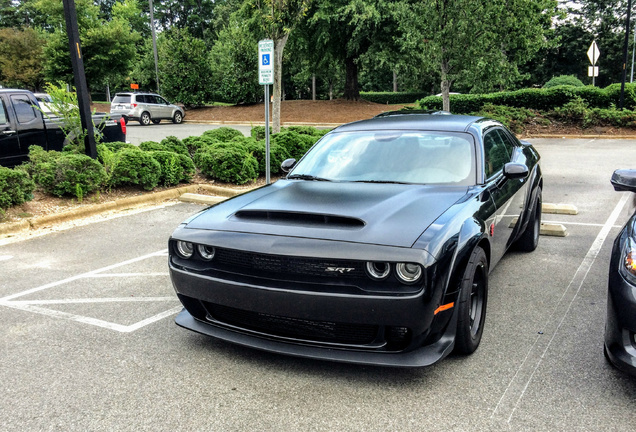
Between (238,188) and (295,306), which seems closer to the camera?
(295,306)

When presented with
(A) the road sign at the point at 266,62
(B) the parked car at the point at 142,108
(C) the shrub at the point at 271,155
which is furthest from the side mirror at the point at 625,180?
(B) the parked car at the point at 142,108

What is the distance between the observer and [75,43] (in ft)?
29.2

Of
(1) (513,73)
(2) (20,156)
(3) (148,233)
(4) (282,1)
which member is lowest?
(3) (148,233)

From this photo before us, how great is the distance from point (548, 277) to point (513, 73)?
18177 mm

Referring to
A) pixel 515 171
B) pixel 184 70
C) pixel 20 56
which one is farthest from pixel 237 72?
pixel 515 171

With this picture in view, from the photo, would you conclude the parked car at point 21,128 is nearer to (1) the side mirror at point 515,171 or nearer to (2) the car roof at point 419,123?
(2) the car roof at point 419,123

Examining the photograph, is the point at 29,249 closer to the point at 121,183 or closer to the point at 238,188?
the point at 121,183

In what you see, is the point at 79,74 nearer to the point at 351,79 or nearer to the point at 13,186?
the point at 13,186

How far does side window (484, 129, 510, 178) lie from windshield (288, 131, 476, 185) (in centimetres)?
20

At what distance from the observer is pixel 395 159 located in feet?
14.3

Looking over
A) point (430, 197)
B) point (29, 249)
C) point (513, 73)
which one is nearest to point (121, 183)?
point (29, 249)

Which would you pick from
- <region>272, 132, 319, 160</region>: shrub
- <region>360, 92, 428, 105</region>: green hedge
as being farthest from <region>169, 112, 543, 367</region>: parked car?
<region>360, 92, 428, 105</region>: green hedge

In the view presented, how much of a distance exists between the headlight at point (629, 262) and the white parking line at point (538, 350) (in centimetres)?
82

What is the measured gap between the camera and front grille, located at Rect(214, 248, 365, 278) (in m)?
2.98
